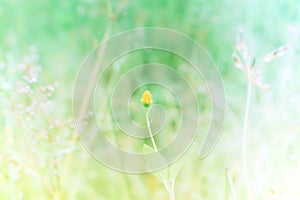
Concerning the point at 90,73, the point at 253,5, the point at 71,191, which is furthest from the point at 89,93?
the point at 253,5

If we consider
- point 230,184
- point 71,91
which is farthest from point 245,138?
point 71,91

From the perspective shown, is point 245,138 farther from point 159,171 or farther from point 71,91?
point 71,91

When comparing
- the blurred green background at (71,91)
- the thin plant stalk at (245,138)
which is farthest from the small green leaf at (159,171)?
the thin plant stalk at (245,138)

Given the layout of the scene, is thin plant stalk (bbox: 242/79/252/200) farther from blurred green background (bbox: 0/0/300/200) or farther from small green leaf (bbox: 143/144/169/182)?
small green leaf (bbox: 143/144/169/182)

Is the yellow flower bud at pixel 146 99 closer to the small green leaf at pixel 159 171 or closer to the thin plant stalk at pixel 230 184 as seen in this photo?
the small green leaf at pixel 159 171

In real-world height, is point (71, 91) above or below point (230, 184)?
above

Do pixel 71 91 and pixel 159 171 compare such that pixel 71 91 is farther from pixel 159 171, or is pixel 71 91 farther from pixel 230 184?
pixel 230 184

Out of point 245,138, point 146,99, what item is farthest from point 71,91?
point 245,138

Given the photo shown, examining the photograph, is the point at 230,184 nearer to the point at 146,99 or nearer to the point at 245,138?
the point at 245,138
